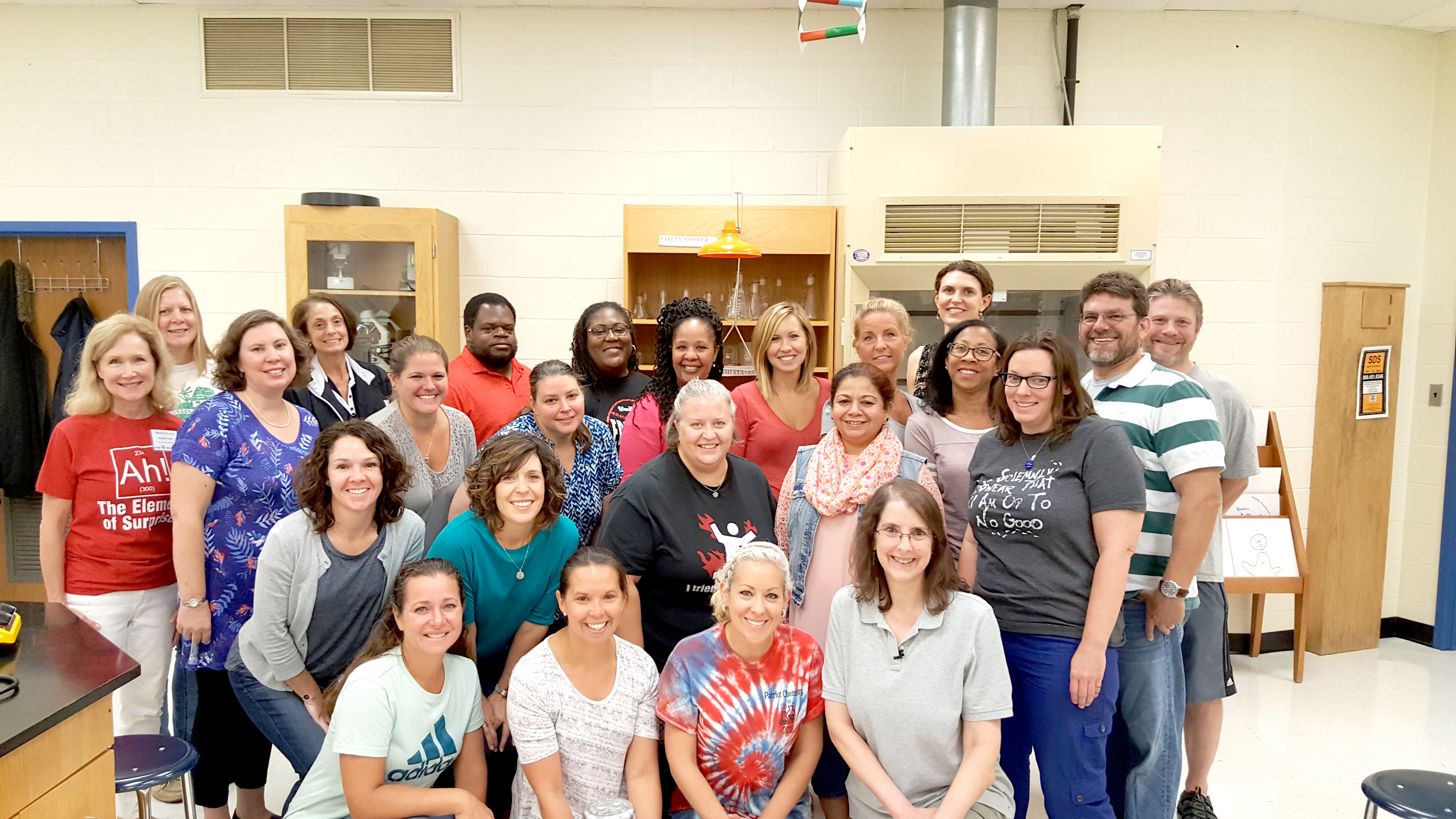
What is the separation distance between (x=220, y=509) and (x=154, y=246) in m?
2.84

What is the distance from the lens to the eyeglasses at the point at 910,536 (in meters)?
1.89

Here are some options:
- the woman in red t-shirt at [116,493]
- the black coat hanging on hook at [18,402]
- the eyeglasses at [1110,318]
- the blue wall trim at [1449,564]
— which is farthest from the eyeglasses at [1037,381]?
the black coat hanging on hook at [18,402]

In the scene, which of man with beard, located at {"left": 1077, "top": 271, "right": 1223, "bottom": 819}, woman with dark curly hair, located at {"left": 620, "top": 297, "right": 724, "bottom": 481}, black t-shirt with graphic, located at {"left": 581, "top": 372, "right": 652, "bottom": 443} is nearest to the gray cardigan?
woman with dark curly hair, located at {"left": 620, "top": 297, "right": 724, "bottom": 481}

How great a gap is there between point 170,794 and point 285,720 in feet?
3.81

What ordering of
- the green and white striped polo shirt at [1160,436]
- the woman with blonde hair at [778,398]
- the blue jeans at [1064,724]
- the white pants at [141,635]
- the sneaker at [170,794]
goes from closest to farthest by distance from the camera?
the blue jeans at [1064,724], the green and white striped polo shirt at [1160,436], the white pants at [141,635], the woman with blonde hair at [778,398], the sneaker at [170,794]

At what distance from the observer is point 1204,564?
7.86 feet

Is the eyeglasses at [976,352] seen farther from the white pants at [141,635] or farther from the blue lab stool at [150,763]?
the white pants at [141,635]

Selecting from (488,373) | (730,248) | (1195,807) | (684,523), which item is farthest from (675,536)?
(1195,807)

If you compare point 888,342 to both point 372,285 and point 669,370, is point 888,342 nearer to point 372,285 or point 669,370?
point 669,370

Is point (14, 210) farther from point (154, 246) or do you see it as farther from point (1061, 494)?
point (1061, 494)

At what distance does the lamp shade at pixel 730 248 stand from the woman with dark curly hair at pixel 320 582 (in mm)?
1751

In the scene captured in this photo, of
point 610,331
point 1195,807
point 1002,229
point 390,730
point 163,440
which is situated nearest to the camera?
point 390,730

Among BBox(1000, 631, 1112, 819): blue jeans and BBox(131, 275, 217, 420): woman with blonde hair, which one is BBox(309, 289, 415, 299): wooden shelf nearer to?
BBox(131, 275, 217, 420): woman with blonde hair

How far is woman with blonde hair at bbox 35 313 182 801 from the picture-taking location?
2240 millimetres
